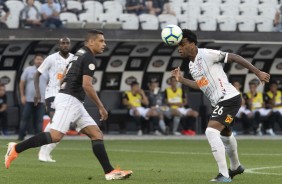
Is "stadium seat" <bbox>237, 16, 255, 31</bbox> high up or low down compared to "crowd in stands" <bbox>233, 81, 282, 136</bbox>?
up

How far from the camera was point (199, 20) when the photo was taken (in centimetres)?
2769

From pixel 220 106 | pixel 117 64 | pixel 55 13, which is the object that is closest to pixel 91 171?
pixel 220 106

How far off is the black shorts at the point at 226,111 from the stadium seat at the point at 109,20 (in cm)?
1495

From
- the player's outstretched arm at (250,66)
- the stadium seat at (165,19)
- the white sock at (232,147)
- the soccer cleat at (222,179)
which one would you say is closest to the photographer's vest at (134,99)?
the stadium seat at (165,19)

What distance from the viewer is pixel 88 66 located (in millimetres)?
11586

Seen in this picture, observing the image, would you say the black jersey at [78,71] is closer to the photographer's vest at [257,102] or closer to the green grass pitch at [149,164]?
the green grass pitch at [149,164]

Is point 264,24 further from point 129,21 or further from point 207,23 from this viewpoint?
point 129,21

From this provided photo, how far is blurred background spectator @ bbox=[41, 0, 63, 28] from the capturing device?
26.0 meters

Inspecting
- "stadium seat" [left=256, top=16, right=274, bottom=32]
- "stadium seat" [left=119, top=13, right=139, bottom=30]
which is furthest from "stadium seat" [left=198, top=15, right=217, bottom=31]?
"stadium seat" [left=119, top=13, right=139, bottom=30]

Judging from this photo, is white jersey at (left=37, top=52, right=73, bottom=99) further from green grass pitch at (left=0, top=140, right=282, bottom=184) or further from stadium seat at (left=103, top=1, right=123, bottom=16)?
stadium seat at (left=103, top=1, right=123, bottom=16)

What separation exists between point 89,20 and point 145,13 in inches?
76.5

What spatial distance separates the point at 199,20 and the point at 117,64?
301 cm

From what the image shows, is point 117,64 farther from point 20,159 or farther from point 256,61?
point 20,159

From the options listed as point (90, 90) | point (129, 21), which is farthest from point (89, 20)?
point (90, 90)
